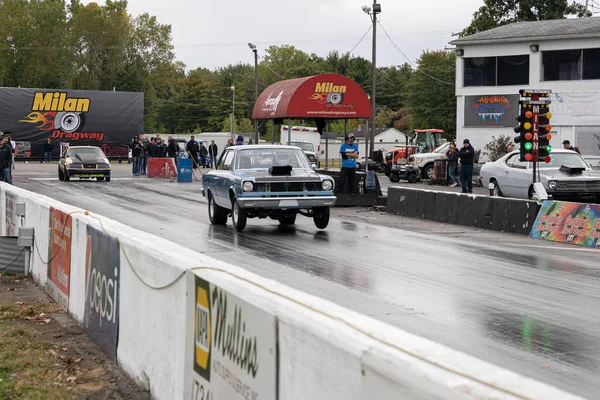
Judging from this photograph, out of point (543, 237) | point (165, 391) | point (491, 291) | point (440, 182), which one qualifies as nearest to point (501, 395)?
point (165, 391)

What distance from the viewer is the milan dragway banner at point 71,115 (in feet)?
197

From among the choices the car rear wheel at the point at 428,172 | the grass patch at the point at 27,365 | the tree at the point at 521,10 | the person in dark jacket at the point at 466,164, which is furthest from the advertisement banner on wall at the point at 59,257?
the tree at the point at 521,10

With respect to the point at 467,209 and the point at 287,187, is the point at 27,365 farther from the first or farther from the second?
the point at 467,209

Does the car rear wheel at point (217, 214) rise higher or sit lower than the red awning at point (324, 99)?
lower

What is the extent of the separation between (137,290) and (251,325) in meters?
2.68

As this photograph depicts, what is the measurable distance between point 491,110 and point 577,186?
2775 centimetres

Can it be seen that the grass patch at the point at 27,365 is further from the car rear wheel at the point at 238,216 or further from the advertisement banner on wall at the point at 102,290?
the car rear wheel at the point at 238,216

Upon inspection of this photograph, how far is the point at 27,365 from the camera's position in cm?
757

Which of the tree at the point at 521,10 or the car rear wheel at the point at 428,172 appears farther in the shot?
the tree at the point at 521,10

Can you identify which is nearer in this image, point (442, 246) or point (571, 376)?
point (571, 376)

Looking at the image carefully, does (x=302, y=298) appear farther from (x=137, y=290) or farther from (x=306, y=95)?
(x=306, y=95)

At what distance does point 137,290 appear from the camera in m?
7.04

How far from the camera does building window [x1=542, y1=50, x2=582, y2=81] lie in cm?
4716

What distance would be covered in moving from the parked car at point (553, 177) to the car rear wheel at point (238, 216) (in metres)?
8.96
